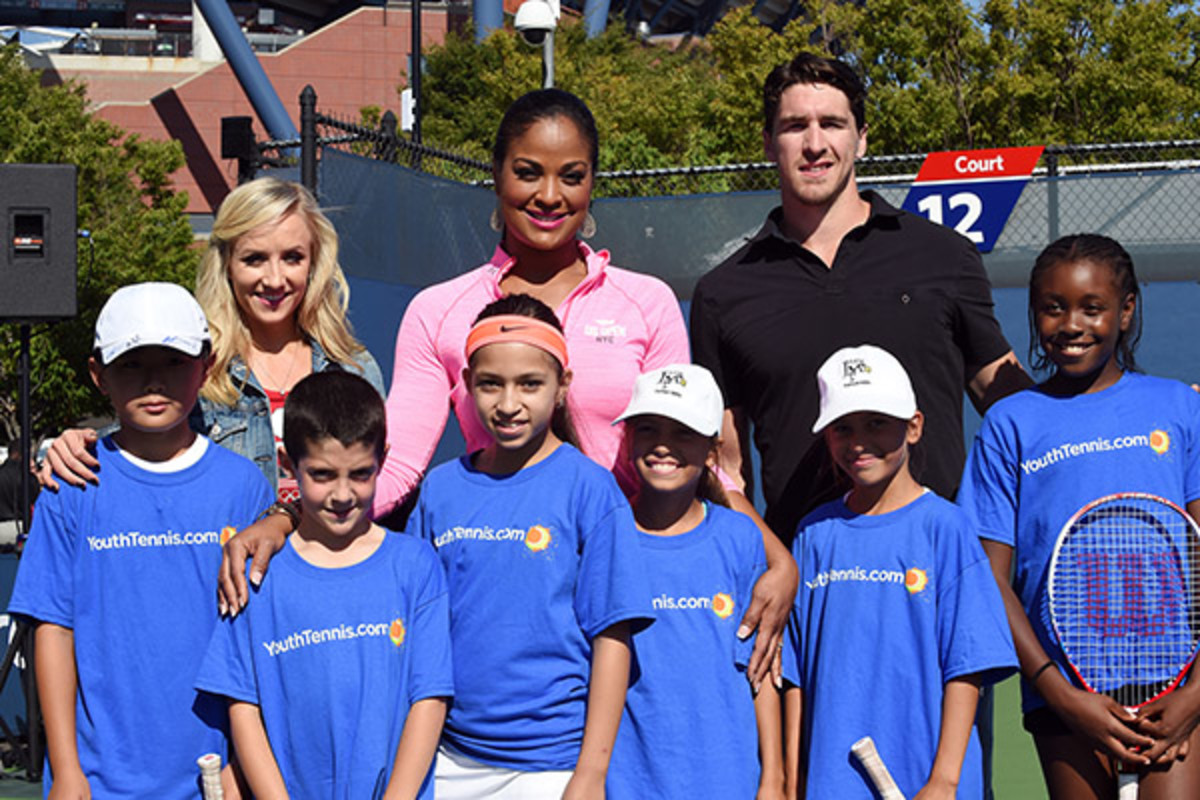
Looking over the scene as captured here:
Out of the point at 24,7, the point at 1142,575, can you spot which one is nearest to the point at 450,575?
the point at 1142,575

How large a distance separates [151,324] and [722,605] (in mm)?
1360

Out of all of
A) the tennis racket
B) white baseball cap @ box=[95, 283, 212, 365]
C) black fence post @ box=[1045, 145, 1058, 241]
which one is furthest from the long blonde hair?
black fence post @ box=[1045, 145, 1058, 241]

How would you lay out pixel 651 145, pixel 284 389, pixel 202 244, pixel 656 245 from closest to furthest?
pixel 284 389, pixel 656 245, pixel 651 145, pixel 202 244

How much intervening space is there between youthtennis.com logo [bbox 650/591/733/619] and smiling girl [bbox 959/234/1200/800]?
0.62 meters

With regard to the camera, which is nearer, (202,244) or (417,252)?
(417,252)

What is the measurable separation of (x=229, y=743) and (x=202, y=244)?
26931mm

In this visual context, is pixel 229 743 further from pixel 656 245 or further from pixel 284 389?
pixel 656 245

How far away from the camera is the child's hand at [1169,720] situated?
308cm

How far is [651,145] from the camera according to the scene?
2298 cm

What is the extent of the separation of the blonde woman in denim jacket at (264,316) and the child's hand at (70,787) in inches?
31.6

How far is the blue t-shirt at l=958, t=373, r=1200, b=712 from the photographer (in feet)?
10.5

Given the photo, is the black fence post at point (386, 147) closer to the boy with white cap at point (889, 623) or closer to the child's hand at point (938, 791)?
the boy with white cap at point (889, 623)

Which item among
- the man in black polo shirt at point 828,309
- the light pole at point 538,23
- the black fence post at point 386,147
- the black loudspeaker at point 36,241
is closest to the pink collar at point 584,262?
the man in black polo shirt at point 828,309

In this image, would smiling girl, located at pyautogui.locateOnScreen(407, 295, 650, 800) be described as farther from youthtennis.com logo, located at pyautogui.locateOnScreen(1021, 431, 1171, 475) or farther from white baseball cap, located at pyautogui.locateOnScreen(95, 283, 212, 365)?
youthtennis.com logo, located at pyautogui.locateOnScreen(1021, 431, 1171, 475)
